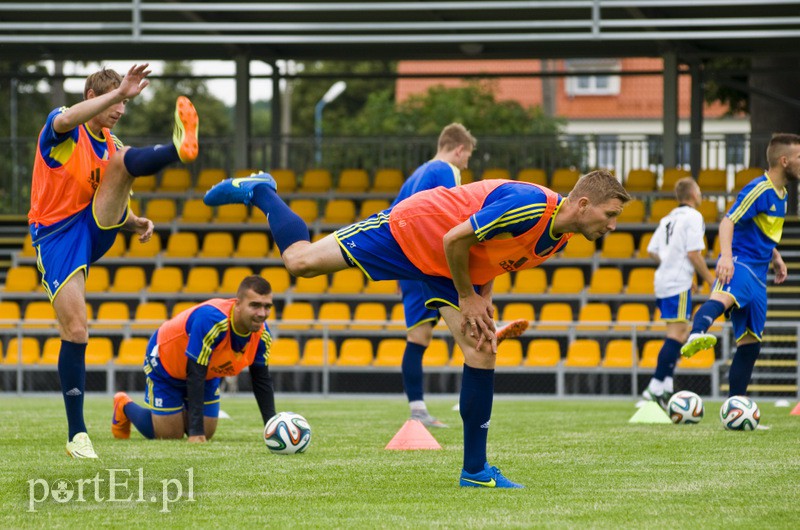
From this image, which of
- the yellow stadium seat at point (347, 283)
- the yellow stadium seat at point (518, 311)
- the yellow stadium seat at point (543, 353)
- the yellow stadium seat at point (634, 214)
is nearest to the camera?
the yellow stadium seat at point (543, 353)

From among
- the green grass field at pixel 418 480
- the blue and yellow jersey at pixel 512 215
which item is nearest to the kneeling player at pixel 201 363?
the green grass field at pixel 418 480

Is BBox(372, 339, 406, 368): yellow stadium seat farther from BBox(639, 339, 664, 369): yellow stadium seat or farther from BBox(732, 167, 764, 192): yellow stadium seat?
BBox(732, 167, 764, 192): yellow stadium seat

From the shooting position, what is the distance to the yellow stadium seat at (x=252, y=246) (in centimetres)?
2036

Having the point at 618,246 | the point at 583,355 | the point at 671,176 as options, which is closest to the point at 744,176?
the point at 671,176

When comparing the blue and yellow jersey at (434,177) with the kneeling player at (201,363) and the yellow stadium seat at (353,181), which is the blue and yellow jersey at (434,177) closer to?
the kneeling player at (201,363)

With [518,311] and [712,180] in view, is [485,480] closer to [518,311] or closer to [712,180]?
[518,311]

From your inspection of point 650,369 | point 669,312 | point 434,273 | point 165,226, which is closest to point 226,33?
point 165,226

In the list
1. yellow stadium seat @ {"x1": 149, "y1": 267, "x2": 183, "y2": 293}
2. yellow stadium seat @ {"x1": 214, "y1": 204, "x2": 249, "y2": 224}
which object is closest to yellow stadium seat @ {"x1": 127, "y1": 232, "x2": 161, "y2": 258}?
yellow stadium seat @ {"x1": 149, "y1": 267, "x2": 183, "y2": 293}

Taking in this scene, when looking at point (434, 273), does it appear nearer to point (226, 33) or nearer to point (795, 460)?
point (795, 460)

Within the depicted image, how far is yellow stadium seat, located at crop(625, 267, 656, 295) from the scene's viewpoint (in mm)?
18422

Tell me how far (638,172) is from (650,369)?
5.63 m

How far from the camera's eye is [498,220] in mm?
5676

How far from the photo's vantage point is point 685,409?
999 centimetres

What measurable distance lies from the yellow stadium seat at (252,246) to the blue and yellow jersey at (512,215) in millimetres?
14744
